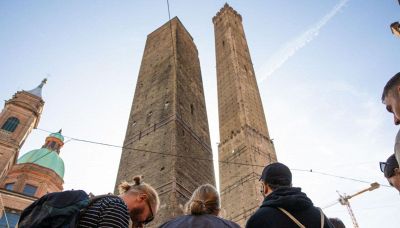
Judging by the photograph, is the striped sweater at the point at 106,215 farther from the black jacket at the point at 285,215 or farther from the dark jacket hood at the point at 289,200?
the dark jacket hood at the point at 289,200

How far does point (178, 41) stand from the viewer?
38.7 feet

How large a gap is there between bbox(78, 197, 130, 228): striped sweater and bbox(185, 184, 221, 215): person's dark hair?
17.8 inches

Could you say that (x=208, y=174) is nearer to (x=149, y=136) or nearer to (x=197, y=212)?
(x=149, y=136)

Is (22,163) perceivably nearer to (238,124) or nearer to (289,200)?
(238,124)

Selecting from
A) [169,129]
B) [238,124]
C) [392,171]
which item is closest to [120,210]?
[392,171]

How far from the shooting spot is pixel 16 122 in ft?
64.4

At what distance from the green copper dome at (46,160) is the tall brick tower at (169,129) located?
15.3m

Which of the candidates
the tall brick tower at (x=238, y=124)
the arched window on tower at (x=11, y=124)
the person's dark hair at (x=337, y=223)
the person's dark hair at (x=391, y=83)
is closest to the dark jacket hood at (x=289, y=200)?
the person's dark hair at (x=391, y=83)

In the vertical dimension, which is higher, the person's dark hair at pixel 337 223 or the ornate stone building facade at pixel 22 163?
the ornate stone building facade at pixel 22 163

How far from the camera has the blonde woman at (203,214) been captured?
5.42 feet

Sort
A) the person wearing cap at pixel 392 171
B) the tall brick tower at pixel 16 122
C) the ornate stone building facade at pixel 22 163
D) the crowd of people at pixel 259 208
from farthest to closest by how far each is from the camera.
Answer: the tall brick tower at pixel 16 122 → the ornate stone building facade at pixel 22 163 → the person wearing cap at pixel 392 171 → the crowd of people at pixel 259 208

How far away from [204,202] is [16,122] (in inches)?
850

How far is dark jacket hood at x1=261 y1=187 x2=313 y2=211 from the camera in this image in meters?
1.64

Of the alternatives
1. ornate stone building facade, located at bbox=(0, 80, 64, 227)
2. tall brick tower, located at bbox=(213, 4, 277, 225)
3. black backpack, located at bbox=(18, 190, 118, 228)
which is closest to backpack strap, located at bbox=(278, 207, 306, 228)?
black backpack, located at bbox=(18, 190, 118, 228)
